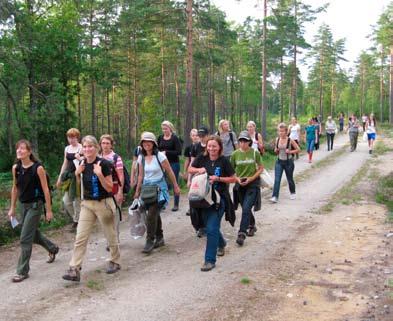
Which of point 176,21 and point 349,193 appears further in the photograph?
point 176,21

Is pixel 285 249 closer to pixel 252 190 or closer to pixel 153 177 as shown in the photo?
pixel 252 190

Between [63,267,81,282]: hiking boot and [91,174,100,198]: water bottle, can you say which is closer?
[63,267,81,282]: hiking boot

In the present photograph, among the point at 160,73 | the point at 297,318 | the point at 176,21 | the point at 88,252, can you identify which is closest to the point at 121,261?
the point at 88,252

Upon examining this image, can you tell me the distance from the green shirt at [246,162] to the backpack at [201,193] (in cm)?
A: 150

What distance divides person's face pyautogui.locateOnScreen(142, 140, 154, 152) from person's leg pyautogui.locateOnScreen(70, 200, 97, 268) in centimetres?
132

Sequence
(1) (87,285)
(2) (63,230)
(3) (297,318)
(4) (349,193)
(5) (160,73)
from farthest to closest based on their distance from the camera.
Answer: (5) (160,73) < (4) (349,193) < (2) (63,230) < (1) (87,285) < (3) (297,318)

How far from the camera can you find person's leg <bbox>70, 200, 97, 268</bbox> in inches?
235

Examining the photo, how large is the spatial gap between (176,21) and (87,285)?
636 inches

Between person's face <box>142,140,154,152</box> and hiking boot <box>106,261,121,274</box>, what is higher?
person's face <box>142,140,154,152</box>

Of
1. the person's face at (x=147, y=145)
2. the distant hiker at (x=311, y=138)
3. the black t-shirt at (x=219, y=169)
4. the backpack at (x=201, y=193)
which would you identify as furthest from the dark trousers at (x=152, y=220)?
the distant hiker at (x=311, y=138)

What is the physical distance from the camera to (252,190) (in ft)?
25.1

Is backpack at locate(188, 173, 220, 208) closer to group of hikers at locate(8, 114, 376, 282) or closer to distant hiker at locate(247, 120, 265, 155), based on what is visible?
group of hikers at locate(8, 114, 376, 282)

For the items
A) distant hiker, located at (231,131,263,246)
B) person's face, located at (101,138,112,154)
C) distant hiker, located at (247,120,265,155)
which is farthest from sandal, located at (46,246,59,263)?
distant hiker, located at (247,120,265,155)

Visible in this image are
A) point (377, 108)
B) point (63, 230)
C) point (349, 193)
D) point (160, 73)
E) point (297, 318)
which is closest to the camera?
point (297, 318)
